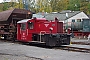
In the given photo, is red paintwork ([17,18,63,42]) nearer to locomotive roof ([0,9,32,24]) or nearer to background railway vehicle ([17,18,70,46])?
background railway vehicle ([17,18,70,46])

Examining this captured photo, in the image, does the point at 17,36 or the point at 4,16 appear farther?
the point at 4,16

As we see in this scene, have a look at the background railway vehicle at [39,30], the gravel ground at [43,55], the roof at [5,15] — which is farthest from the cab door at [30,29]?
the gravel ground at [43,55]

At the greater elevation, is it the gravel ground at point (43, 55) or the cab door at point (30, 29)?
the cab door at point (30, 29)

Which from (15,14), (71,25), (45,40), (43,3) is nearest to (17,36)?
(15,14)

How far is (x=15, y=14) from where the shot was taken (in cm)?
2278

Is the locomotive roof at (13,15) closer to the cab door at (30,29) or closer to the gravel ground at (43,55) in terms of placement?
the cab door at (30,29)

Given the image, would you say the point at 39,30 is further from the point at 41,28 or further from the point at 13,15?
the point at 13,15

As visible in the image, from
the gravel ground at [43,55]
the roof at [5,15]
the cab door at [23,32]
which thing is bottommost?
the gravel ground at [43,55]

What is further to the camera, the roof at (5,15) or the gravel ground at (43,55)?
the roof at (5,15)

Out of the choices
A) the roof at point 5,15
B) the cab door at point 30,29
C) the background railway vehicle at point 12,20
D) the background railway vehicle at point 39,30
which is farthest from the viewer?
the roof at point 5,15

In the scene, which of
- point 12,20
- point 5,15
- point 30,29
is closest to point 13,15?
point 12,20

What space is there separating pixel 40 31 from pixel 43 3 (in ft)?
226

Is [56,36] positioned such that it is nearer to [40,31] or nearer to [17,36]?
[40,31]

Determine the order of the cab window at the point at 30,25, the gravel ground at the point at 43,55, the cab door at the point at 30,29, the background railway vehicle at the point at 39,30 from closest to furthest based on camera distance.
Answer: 1. the gravel ground at the point at 43,55
2. the background railway vehicle at the point at 39,30
3. the cab door at the point at 30,29
4. the cab window at the point at 30,25
